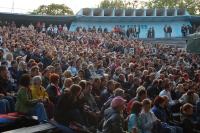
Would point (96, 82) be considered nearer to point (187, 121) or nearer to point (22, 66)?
point (22, 66)

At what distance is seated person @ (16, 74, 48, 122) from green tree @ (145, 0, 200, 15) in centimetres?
6031

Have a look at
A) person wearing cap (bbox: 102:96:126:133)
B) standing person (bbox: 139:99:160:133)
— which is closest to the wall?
standing person (bbox: 139:99:160:133)

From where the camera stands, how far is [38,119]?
28.8 feet

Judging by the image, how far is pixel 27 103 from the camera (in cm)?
868

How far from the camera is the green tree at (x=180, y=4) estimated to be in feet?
223

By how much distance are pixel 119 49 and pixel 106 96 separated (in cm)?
1746

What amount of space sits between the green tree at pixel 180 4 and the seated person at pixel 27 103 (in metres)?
60.3

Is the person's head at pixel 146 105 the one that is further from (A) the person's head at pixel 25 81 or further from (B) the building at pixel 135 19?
(B) the building at pixel 135 19

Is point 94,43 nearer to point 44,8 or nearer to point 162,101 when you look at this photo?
point 162,101

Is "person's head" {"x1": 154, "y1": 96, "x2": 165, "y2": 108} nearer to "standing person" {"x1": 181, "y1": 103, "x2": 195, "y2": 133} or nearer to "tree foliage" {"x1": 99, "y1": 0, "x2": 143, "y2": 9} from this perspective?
"standing person" {"x1": 181, "y1": 103, "x2": 195, "y2": 133}

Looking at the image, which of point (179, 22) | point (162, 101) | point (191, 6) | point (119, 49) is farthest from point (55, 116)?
point (191, 6)

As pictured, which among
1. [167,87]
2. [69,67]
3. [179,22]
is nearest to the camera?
[167,87]

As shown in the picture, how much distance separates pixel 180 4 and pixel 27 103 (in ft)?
209

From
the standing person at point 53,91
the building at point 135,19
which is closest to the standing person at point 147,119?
the standing person at point 53,91
